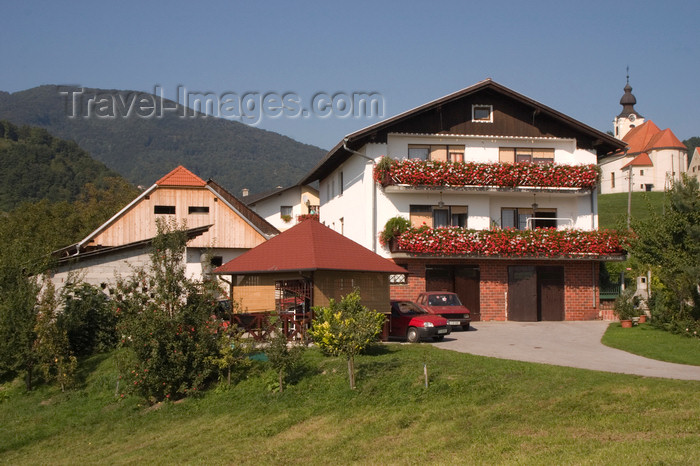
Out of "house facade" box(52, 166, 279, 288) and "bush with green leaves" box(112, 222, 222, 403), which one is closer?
"bush with green leaves" box(112, 222, 222, 403)

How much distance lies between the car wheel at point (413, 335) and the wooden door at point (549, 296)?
1187cm

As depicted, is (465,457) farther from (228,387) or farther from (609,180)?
(609,180)

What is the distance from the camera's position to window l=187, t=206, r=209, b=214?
41.4 metres

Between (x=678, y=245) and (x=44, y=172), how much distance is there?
81.3 meters

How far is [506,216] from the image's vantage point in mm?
34562

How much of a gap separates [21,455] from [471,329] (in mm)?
17514

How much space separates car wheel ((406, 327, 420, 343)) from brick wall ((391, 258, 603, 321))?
8.15 meters

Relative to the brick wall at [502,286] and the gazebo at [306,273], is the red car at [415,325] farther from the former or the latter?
the brick wall at [502,286]

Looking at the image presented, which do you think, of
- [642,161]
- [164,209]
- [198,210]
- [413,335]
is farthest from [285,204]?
[642,161]

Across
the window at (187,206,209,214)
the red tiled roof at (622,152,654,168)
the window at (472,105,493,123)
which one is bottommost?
the window at (187,206,209,214)

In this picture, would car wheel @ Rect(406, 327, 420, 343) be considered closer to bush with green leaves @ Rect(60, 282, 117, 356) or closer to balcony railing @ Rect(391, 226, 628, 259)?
balcony railing @ Rect(391, 226, 628, 259)

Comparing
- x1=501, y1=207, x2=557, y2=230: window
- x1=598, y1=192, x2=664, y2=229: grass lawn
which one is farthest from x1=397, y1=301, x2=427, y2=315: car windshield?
x1=598, y1=192, x2=664, y2=229: grass lawn

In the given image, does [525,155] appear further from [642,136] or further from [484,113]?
[642,136]

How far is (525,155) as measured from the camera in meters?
34.7
